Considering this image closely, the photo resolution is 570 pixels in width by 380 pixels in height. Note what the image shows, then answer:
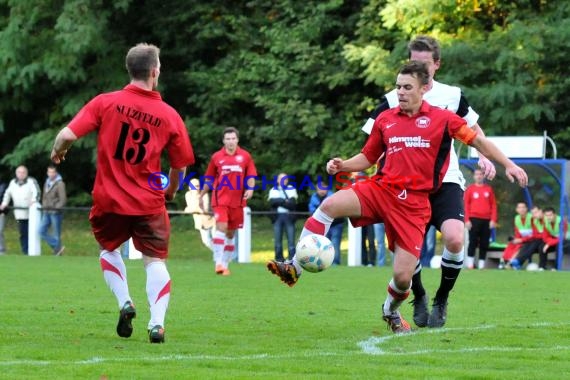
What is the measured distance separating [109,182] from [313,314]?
314 centimetres

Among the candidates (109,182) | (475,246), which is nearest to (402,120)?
(109,182)

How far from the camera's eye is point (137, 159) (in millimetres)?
8641

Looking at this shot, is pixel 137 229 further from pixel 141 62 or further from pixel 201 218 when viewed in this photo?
pixel 201 218

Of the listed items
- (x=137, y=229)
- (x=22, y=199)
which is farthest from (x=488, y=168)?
(x=22, y=199)

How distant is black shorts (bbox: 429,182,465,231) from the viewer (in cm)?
961

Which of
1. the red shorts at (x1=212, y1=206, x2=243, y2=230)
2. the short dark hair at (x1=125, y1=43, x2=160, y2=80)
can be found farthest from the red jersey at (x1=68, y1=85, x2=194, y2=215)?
the red shorts at (x1=212, y1=206, x2=243, y2=230)

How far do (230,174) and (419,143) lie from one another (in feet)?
33.1

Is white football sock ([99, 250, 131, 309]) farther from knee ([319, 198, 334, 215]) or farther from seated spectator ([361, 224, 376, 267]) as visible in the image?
seated spectator ([361, 224, 376, 267])

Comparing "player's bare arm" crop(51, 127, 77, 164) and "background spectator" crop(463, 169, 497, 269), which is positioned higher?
"player's bare arm" crop(51, 127, 77, 164)

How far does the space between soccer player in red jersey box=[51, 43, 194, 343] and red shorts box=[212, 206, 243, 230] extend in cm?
1027

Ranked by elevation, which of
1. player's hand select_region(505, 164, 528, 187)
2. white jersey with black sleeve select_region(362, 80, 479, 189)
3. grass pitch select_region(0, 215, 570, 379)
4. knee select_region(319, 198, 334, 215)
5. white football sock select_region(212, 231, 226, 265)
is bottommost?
grass pitch select_region(0, 215, 570, 379)

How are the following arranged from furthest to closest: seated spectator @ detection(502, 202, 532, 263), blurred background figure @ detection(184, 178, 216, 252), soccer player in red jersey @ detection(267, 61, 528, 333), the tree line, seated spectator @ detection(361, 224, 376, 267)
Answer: the tree line, blurred background figure @ detection(184, 178, 216, 252), seated spectator @ detection(361, 224, 376, 267), seated spectator @ detection(502, 202, 532, 263), soccer player in red jersey @ detection(267, 61, 528, 333)

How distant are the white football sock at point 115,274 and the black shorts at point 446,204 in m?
2.41

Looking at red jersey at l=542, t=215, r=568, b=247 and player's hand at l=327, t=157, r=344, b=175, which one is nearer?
player's hand at l=327, t=157, r=344, b=175
